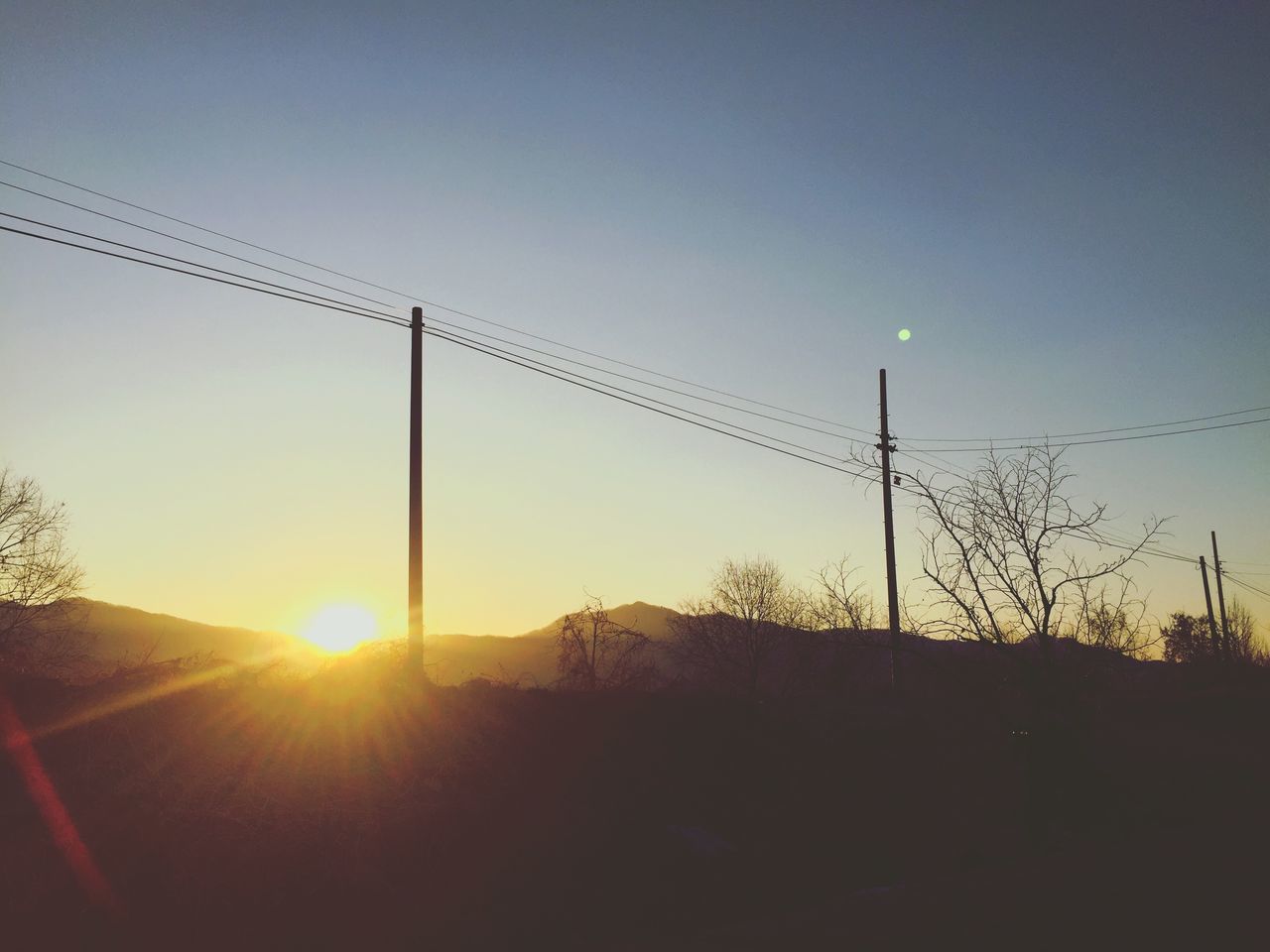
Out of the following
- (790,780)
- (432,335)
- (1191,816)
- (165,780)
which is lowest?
(1191,816)

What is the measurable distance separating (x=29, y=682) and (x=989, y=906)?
14027 millimetres

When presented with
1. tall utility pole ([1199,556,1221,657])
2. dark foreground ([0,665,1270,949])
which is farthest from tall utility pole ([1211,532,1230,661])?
dark foreground ([0,665,1270,949])

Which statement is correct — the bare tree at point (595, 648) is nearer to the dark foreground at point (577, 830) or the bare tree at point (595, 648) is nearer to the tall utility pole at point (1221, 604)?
the dark foreground at point (577, 830)

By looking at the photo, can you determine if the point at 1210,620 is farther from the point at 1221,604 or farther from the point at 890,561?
the point at 890,561

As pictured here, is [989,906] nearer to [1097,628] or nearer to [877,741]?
[1097,628]

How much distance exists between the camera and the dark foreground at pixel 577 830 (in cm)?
782

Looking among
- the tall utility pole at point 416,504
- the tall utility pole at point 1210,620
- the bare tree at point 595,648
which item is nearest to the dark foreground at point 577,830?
the tall utility pole at point 416,504

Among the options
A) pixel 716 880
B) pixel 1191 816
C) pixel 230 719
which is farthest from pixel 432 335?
pixel 1191 816

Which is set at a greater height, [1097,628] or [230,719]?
[1097,628]

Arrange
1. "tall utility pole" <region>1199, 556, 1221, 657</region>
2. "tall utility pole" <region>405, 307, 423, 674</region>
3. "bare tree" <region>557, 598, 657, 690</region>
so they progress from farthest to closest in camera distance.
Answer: "tall utility pole" <region>1199, 556, 1221, 657</region> < "bare tree" <region>557, 598, 657, 690</region> < "tall utility pole" <region>405, 307, 423, 674</region>

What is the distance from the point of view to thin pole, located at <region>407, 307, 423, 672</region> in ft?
44.8

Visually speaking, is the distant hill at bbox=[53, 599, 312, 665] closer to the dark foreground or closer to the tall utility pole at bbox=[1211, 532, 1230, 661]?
the dark foreground

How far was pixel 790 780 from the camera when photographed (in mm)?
15156

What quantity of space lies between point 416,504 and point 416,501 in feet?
0.17
